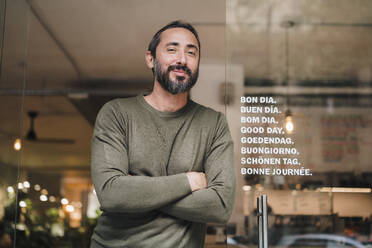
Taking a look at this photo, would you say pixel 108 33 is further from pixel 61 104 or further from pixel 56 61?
pixel 61 104

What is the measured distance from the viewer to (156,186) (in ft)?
5.93

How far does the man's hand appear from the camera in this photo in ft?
6.04

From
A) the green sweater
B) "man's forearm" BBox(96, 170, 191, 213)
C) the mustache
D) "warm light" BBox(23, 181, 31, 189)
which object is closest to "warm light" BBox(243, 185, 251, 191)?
the green sweater

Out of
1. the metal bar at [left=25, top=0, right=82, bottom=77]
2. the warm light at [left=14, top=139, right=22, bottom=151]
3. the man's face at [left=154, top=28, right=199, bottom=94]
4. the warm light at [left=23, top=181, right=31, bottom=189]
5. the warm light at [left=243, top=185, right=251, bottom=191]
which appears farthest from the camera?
the warm light at [left=23, top=181, right=31, bottom=189]

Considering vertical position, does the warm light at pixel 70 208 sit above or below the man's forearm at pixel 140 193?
below

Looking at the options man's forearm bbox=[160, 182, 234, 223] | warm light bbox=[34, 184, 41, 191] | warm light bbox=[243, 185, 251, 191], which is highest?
warm light bbox=[34, 184, 41, 191]

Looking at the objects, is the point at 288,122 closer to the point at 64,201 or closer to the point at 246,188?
the point at 246,188

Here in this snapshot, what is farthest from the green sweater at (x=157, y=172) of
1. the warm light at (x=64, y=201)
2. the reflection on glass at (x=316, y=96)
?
the warm light at (x=64, y=201)

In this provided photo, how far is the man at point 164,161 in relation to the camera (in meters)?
1.82

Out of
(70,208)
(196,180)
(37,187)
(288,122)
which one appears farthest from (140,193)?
(70,208)

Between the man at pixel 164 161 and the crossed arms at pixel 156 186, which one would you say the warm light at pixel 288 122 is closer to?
the man at pixel 164 161

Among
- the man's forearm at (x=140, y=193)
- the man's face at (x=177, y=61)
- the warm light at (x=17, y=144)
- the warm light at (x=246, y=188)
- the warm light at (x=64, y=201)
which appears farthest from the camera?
the warm light at (x=64, y=201)

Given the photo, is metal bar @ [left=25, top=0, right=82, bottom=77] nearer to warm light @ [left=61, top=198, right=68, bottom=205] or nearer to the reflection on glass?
the reflection on glass

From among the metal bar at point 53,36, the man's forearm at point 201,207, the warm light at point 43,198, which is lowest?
the man's forearm at point 201,207
